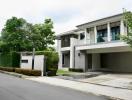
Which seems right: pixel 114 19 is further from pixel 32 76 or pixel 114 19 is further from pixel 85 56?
pixel 32 76

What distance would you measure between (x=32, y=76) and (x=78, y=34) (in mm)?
12628

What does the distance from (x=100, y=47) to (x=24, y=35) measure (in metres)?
19.1

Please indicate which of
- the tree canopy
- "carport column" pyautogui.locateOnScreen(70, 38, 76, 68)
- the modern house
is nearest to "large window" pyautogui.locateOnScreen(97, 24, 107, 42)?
the modern house

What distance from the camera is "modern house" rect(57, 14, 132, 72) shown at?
94.9 feet

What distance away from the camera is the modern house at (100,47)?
28936 mm

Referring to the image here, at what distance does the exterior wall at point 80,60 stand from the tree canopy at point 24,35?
11.7m

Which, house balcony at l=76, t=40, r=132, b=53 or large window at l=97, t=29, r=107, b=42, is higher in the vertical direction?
large window at l=97, t=29, r=107, b=42

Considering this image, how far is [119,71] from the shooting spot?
32.0m

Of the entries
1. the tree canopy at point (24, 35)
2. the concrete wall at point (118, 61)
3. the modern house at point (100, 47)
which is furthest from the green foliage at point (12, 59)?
the concrete wall at point (118, 61)

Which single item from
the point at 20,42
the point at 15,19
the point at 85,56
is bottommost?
the point at 85,56

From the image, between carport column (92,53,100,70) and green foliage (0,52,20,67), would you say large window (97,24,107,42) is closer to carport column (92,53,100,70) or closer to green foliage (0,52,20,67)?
carport column (92,53,100,70)

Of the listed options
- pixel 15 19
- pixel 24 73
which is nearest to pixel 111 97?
pixel 24 73

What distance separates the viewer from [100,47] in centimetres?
2970

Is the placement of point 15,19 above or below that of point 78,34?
above
